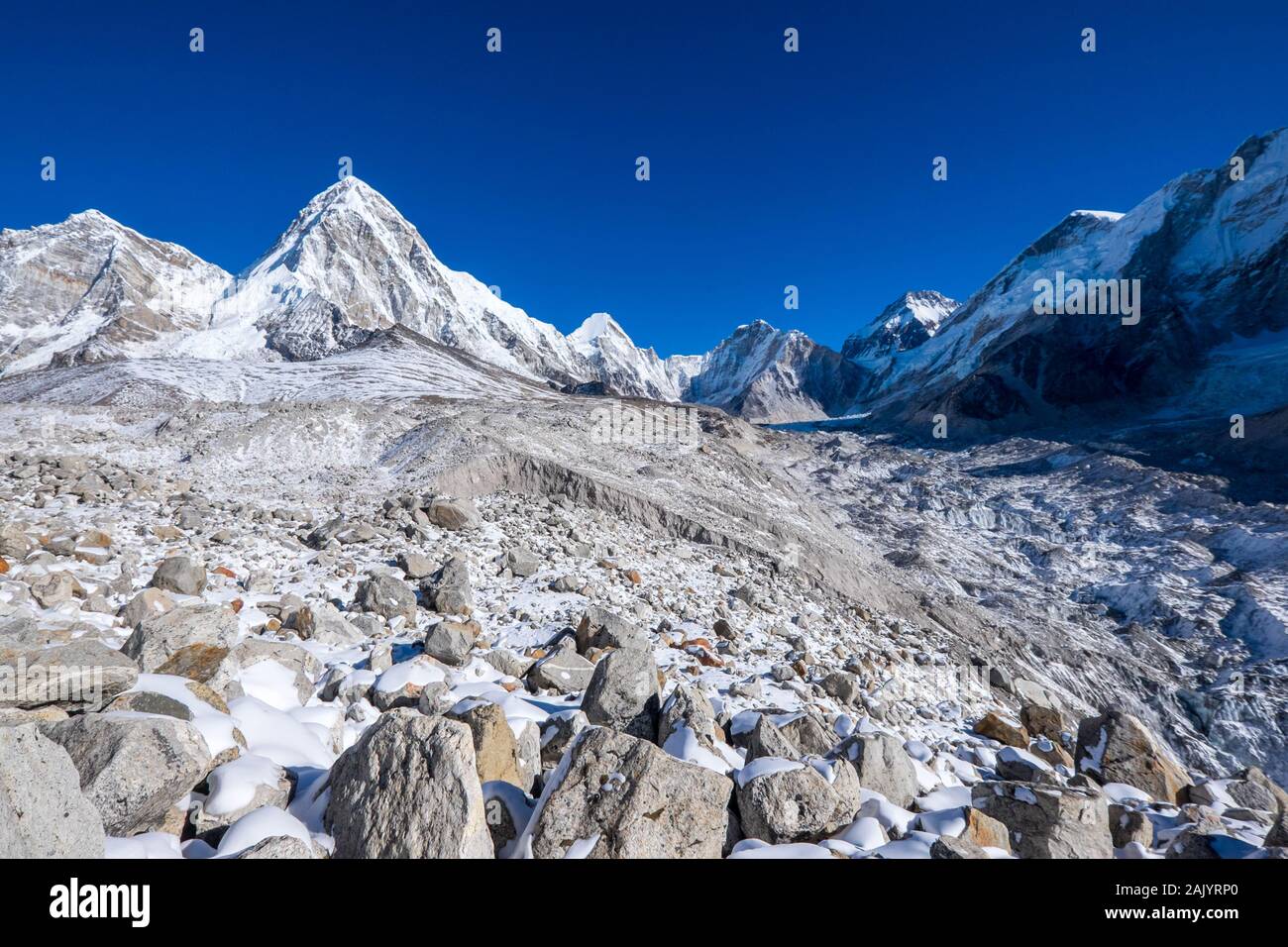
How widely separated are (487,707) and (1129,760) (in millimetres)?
7365

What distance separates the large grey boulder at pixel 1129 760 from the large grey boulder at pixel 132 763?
884 centimetres

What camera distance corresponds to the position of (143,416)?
883 inches

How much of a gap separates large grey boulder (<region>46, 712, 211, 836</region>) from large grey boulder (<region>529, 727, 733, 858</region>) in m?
2.17

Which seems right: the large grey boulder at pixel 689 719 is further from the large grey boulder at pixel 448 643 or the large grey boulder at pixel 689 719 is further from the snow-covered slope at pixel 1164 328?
the snow-covered slope at pixel 1164 328

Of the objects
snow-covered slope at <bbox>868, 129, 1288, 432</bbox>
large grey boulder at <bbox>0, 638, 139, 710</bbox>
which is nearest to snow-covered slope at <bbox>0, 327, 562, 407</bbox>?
large grey boulder at <bbox>0, 638, 139, 710</bbox>

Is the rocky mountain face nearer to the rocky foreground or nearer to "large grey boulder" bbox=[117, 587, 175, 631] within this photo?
the rocky foreground

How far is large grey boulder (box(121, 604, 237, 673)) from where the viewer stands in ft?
15.5

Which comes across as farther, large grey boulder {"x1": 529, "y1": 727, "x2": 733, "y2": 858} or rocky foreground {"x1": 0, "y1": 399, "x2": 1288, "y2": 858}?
large grey boulder {"x1": 529, "y1": 727, "x2": 733, "y2": 858}

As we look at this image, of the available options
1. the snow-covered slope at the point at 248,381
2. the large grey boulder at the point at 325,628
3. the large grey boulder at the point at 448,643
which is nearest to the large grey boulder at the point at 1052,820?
the large grey boulder at the point at 448,643

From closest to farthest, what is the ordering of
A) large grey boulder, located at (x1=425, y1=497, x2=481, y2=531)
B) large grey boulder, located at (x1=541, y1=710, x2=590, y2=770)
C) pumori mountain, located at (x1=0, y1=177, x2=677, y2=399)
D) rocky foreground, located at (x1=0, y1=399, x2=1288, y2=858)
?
rocky foreground, located at (x1=0, y1=399, x2=1288, y2=858) < large grey boulder, located at (x1=541, y1=710, x2=590, y2=770) < large grey boulder, located at (x1=425, y1=497, x2=481, y2=531) < pumori mountain, located at (x1=0, y1=177, x2=677, y2=399)

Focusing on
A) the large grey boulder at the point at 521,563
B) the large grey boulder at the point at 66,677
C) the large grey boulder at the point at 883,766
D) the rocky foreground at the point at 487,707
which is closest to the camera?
the rocky foreground at the point at 487,707

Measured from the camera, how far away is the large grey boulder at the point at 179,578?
273 inches

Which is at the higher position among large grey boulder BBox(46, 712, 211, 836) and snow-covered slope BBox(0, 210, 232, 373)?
snow-covered slope BBox(0, 210, 232, 373)

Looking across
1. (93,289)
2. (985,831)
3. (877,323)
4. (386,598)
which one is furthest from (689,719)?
(877,323)
